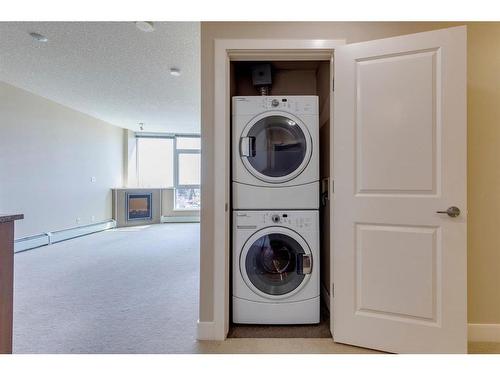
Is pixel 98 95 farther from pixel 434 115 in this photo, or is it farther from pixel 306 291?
pixel 434 115

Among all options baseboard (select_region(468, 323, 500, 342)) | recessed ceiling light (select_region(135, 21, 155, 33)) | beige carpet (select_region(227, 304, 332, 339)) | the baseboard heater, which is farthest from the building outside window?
baseboard (select_region(468, 323, 500, 342))

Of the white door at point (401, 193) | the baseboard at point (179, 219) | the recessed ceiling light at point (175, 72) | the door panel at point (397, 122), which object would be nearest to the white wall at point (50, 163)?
the baseboard at point (179, 219)

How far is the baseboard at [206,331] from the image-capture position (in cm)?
177

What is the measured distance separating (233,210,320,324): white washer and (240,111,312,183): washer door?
0.31m

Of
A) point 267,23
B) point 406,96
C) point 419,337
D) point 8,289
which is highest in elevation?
point 267,23

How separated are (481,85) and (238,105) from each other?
1632 millimetres

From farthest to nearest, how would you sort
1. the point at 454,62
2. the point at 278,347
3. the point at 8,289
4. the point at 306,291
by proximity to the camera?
the point at 306,291 < the point at 278,347 < the point at 454,62 < the point at 8,289

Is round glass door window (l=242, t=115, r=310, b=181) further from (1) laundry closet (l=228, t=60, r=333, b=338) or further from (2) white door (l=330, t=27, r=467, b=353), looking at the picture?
(2) white door (l=330, t=27, r=467, b=353)

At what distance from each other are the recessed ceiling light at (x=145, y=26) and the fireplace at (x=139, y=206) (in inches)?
195

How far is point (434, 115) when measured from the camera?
153cm

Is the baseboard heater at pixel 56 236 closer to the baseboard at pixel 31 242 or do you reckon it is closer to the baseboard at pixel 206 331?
the baseboard at pixel 31 242

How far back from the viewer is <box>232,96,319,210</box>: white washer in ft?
6.35

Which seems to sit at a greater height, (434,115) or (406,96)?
(406,96)
